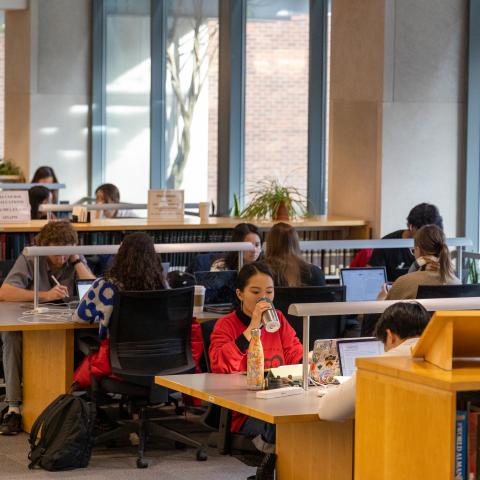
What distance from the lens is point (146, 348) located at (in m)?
5.68

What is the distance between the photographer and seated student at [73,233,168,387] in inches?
223

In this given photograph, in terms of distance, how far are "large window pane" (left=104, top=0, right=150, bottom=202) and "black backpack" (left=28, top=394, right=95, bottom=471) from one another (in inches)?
338

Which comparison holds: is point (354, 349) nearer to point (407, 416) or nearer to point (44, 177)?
point (407, 416)

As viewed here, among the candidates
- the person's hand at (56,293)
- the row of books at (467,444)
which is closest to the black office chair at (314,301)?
the person's hand at (56,293)

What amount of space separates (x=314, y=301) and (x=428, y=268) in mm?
810

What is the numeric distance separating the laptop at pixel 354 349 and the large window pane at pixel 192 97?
7.79m

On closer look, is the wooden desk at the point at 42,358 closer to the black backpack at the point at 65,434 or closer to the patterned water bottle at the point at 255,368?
the black backpack at the point at 65,434

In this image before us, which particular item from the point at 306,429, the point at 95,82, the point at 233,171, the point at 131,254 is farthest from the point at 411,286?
the point at 95,82

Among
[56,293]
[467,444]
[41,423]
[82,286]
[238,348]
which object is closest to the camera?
[467,444]

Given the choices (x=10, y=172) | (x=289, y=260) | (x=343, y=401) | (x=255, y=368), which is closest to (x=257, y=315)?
(x=255, y=368)

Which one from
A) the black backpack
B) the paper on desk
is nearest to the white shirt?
the paper on desk

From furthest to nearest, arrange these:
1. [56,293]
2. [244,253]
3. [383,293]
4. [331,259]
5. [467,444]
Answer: [331,259] → [244,253] → [383,293] → [56,293] → [467,444]

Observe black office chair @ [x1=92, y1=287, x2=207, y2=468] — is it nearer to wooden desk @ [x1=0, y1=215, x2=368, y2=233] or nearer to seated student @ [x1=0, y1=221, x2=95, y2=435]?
seated student @ [x1=0, y1=221, x2=95, y2=435]

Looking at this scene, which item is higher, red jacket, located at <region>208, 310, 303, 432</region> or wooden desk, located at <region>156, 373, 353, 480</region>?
red jacket, located at <region>208, 310, 303, 432</region>
